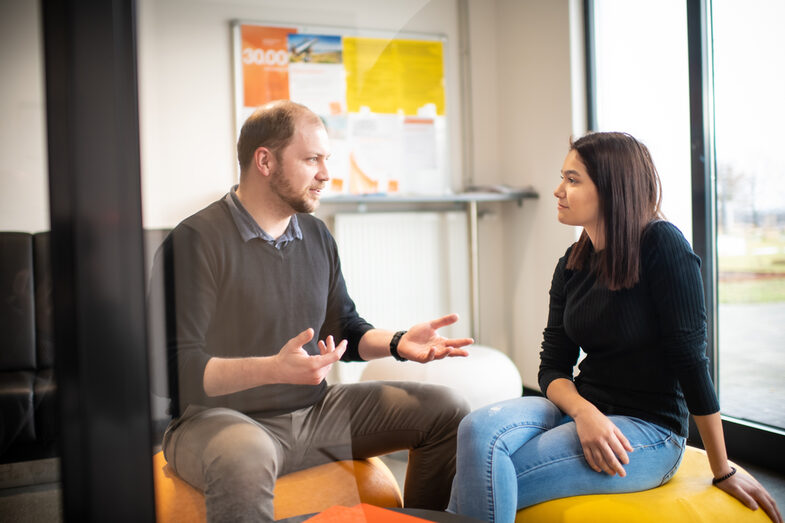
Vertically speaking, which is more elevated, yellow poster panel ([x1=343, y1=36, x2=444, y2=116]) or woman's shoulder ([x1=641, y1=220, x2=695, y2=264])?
yellow poster panel ([x1=343, y1=36, x2=444, y2=116])

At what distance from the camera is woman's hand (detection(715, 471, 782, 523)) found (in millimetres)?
711

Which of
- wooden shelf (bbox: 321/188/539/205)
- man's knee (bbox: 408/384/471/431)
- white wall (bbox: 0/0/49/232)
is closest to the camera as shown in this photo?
white wall (bbox: 0/0/49/232)

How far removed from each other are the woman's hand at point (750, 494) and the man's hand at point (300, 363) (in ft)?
2.04

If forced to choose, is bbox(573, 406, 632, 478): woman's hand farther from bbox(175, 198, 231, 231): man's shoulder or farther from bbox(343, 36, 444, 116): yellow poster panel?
bbox(175, 198, 231, 231): man's shoulder

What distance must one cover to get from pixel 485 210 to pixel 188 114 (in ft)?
1.58

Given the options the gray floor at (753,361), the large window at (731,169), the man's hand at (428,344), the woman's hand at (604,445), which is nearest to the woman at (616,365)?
the woman's hand at (604,445)

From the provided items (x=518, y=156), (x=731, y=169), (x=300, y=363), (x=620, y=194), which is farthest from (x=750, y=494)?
(x=731, y=169)

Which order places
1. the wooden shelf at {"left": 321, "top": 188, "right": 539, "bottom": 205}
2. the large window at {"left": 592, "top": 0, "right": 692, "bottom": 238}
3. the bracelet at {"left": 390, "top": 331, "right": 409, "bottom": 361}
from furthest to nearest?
the large window at {"left": 592, "top": 0, "right": 692, "bottom": 238} → the bracelet at {"left": 390, "top": 331, "right": 409, "bottom": 361} → the wooden shelf at {"left": 321, "top": 188, "right": 539, "bottom": 205}

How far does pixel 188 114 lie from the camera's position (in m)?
0.31

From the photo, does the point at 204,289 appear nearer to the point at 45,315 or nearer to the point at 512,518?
the point at 45,315

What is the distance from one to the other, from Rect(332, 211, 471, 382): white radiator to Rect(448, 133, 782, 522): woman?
7.6 inches

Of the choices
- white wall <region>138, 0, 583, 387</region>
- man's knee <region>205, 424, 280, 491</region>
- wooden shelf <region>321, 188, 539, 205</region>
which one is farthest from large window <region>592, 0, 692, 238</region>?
man's knee <region>205, 424, 280, 491</region>

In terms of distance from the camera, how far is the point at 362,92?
1.54 feet

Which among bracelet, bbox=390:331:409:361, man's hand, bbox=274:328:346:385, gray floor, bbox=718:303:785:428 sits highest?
man's hand, bbox=274:328:346:385
